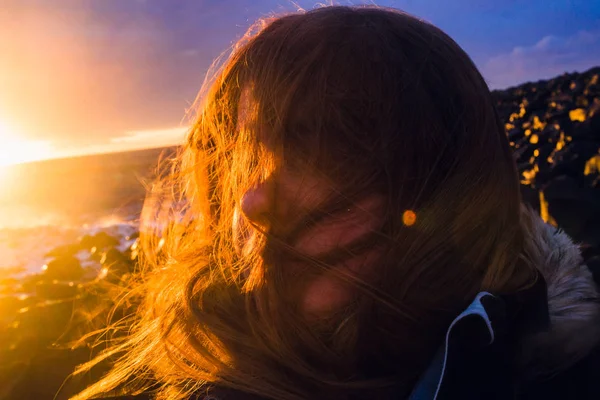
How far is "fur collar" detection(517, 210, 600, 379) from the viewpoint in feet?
4.75

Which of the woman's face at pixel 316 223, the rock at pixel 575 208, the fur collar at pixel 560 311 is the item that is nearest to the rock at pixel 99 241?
the rock at pixel 575 208

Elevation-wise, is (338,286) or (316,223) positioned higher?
(316,223)

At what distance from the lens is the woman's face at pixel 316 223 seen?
1.48 meters

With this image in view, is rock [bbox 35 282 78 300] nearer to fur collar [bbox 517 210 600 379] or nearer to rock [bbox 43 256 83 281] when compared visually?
rock [bbox 43 256 83 281]

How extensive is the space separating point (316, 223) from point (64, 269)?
Result: 6.71 m

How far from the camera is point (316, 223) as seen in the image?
1.51 metres

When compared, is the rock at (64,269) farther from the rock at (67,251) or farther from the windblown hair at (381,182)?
the windblown hair at (381,182)

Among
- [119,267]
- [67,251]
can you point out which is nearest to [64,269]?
[67,251]

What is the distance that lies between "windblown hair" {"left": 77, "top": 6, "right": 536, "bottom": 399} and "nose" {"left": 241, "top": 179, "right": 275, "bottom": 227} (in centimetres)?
6

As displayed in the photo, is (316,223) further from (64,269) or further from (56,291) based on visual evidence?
(64,269)

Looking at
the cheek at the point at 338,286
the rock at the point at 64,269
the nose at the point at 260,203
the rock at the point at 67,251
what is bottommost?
the rock at the point at 64,269

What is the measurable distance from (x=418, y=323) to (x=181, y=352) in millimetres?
1002

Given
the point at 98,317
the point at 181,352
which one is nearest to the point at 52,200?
the point at 98,317

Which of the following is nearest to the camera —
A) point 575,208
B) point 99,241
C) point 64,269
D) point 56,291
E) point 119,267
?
point 575,208
